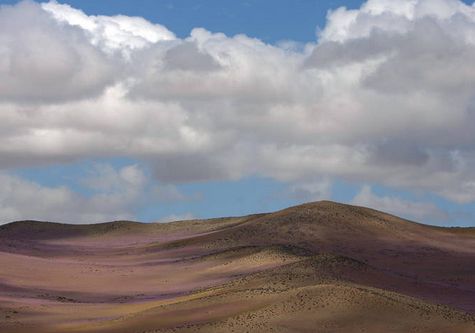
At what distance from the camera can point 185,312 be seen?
1743 inches

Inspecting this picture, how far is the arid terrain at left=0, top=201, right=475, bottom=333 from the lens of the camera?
4166 cm

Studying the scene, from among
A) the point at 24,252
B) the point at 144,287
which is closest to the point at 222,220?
the point at 24,252

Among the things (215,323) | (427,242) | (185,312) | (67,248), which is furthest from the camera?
(67,248)

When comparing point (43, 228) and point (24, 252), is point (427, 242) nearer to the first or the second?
point (24, 252)

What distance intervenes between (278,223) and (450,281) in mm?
24144

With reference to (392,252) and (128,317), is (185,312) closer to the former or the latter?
(128,317)

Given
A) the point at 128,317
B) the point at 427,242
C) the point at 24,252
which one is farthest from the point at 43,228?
the point at 128,317

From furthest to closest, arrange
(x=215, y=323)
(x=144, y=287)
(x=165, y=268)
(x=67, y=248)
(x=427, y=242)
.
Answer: (x=67, y=248) → (x=427, y=242) → (x=165, y=268) → (x=144, y=287) → (x=215, y=323)

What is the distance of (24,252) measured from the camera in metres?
91.8

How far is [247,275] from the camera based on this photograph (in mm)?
61625

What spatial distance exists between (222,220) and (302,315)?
248 feet

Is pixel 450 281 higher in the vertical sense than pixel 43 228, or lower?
lower

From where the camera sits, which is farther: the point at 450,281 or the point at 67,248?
the point at 67,248

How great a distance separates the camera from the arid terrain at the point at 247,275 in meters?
41.7
